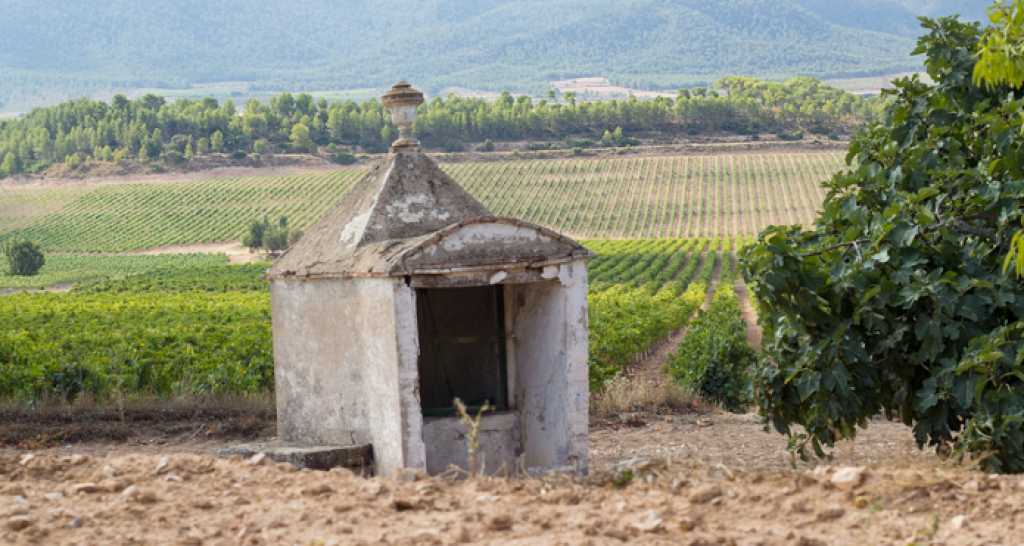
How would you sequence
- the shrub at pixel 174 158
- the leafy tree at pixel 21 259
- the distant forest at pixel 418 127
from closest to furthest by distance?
the leafy tree at pixel 21 259 < the shrub at pixel 174 158 < the distant forest at pixel 418 127

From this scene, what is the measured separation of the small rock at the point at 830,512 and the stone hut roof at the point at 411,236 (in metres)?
3.16

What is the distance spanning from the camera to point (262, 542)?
4188 millimetres

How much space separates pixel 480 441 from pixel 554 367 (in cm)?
100

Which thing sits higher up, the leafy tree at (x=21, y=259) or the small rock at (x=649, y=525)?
the small rock at (x=649, y=525)

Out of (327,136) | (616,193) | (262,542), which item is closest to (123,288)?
(262,542)

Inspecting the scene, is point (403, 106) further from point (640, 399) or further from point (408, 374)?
point (640, 399)

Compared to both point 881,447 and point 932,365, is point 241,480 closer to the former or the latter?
point 932,365

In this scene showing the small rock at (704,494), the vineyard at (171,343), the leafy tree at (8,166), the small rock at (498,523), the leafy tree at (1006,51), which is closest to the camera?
the small rock at (498,523)

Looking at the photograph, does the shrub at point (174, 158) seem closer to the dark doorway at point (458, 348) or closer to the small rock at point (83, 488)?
the dark doorway at point (458, 348)

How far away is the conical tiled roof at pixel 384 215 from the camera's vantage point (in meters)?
7.60

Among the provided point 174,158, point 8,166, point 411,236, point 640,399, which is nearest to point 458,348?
point 411,236

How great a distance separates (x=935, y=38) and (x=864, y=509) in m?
5.18

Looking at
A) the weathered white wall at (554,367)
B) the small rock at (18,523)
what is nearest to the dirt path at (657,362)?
the weathered white wall at (554,367)

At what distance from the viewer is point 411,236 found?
25.5 feet
